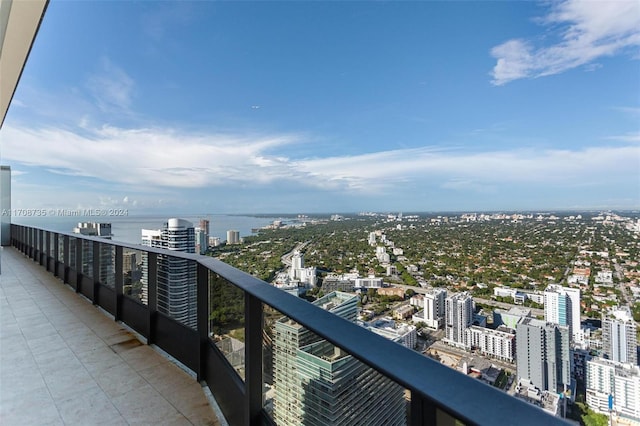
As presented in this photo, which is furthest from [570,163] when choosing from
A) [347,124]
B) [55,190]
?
[55,190]

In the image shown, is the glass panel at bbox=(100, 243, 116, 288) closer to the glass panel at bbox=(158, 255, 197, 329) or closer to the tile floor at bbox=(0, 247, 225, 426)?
the tile floor at bbox=(0, 247, 225, 426)

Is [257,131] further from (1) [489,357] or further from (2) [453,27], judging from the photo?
(1) [489,357]

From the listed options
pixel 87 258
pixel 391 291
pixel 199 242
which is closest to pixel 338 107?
pixel 391 291

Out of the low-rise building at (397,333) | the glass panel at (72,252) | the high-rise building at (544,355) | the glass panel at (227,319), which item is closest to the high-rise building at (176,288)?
the glass panel at (227,319)

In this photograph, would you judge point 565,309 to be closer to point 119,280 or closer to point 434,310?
point 434,310

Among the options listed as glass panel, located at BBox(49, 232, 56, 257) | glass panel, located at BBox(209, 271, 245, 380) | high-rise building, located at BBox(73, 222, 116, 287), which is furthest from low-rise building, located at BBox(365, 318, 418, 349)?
glass panel, located at BBox(49, 232, 56, 257)

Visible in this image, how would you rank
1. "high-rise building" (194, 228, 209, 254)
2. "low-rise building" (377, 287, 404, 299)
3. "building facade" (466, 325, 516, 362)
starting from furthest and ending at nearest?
1. "low-rise building" (377, 287, 404, 299)
2. "high-rise building" (194, 228, 209, 254)
3. "building facade" (466, 325, 516, 362)

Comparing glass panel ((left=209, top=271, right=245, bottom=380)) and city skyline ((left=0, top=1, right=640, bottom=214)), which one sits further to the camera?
city skyline ((left=0, top=1, right=640, bottom=214))
